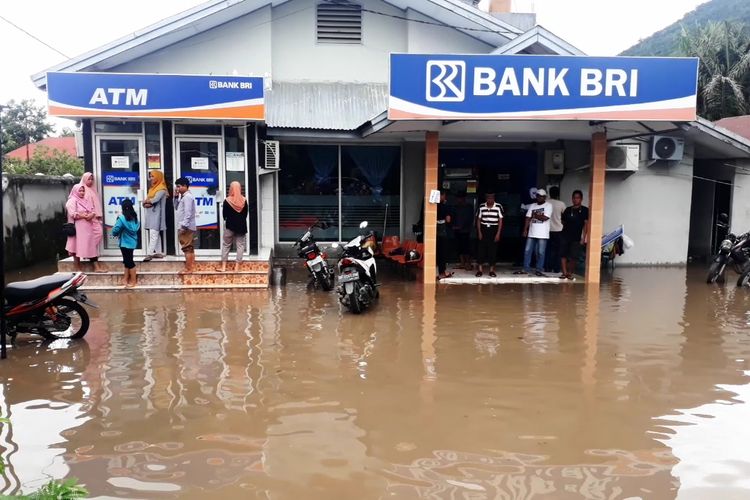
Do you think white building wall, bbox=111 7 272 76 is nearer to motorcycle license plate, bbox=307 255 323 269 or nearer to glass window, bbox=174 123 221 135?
glass window, bbox=174 123 221 135

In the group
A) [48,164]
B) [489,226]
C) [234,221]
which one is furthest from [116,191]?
[48,164]

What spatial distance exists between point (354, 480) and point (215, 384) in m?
2.20

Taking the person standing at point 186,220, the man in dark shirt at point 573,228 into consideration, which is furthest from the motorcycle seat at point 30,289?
the man in dark shirt at point 573,228

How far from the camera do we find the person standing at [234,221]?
10062 mm

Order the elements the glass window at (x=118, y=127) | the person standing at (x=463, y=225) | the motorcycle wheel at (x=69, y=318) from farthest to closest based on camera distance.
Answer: the person standing at (x=463, y=225), the glass window at (x=118, y=127), the motorcycle wheel at (x=69, y=318)

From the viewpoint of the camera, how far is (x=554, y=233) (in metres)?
11.8

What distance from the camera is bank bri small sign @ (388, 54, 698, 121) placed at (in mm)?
9078

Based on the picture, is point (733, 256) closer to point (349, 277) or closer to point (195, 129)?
point (349, 277)

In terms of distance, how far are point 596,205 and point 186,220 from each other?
682cm

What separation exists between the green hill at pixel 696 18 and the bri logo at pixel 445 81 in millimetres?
44430

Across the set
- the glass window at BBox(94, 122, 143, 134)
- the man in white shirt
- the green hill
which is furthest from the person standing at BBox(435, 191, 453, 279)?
the green hill

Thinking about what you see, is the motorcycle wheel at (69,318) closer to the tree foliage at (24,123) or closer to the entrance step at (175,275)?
the entrance step at (175,275)

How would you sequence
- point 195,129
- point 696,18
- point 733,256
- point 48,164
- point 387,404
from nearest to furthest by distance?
point 387,404, point 733,256, point 195,129, point 48,164, point 696,18

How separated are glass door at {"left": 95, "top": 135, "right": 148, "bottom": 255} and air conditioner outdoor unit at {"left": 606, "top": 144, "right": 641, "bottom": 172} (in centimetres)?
879
